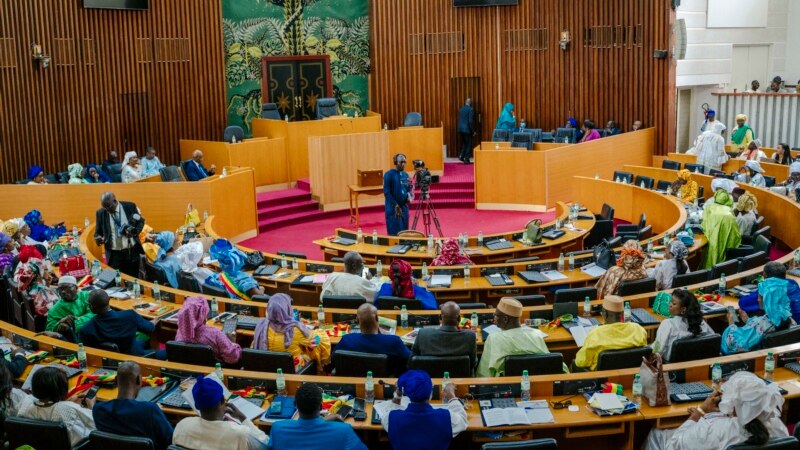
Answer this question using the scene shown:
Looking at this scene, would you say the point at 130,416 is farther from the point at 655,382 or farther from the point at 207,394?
the point at 655,382

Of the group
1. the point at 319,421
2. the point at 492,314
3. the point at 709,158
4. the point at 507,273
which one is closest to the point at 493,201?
the point at 709,158

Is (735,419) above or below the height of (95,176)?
below

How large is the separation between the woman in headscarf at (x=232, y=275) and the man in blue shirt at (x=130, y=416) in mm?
3600

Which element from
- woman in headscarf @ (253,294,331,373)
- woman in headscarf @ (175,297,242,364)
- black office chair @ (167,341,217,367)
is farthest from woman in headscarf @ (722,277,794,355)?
black office chair @ (167,341,217,367)

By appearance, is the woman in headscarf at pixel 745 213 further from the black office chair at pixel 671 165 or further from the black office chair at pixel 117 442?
the black office chair at pixel 117 442

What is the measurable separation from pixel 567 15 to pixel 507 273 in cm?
1061

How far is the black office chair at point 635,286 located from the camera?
27.5 feet

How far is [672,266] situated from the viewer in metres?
8.81

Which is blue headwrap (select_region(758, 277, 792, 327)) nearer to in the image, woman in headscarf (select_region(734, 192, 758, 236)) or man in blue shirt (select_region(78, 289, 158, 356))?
woman in headscarf (select_region(734, 192, 758, 236))

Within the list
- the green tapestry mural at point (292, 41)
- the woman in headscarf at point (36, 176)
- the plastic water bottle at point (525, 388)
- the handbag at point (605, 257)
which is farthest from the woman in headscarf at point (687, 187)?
the woman in headscarf at point (36, 176)

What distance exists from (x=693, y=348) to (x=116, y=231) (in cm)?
683

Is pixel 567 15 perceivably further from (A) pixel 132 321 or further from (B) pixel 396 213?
(A) pixel 132 321

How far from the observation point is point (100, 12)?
17.1 meters

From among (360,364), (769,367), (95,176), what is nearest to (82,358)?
(360,364)
